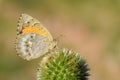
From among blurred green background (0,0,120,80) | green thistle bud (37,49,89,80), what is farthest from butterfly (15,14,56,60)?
blurred green background (0,0,120,80)

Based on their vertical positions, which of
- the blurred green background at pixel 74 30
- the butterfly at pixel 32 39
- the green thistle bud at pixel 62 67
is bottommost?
the green thistle bud at pixel 62 67

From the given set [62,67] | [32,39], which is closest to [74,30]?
[32,39]

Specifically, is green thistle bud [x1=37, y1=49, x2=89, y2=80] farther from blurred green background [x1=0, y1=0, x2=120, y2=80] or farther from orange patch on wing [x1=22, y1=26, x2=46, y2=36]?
blurred green background [x1=0, y1=0, x2=120, y2=80]

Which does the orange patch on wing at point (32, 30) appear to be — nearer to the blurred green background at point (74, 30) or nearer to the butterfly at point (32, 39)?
the butterfly at point (32, 39)

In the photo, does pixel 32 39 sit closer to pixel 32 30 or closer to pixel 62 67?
pixel 32 30

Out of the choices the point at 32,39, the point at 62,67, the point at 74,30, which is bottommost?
the point at 62,67

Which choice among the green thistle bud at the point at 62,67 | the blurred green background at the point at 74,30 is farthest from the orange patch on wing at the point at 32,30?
the blurred green background at the point at 74,30

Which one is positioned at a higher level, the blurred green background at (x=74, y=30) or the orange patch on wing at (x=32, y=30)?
the blurred green background at (x=74, y=30)
